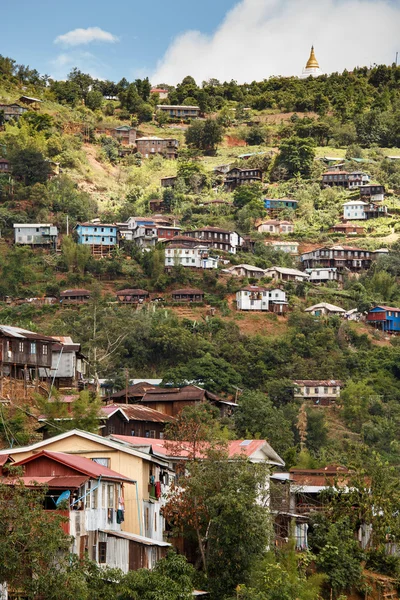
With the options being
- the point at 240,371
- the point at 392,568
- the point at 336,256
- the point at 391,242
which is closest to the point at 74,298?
the point at 240,371

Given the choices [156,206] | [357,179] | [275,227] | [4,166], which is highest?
[4,166]

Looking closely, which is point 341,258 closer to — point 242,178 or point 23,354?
point 242,178

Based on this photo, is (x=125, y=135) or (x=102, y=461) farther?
(x=125, y=135)

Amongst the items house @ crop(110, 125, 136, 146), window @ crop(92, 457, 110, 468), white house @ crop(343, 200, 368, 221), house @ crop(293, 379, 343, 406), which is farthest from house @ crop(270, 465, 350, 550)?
house @ crop(110, 125, 136, 146)

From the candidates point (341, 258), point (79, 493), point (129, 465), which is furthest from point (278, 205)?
point (79, 493)

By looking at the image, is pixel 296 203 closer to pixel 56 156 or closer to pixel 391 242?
pixel 391 242

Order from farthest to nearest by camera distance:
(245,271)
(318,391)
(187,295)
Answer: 1. (245,271)
2. (187,295)
3. (318,391)

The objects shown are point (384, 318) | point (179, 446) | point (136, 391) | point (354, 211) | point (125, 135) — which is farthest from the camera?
point (125, 135)

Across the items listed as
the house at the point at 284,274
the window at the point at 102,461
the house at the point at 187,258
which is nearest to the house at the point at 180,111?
the house at the point at 284,274
